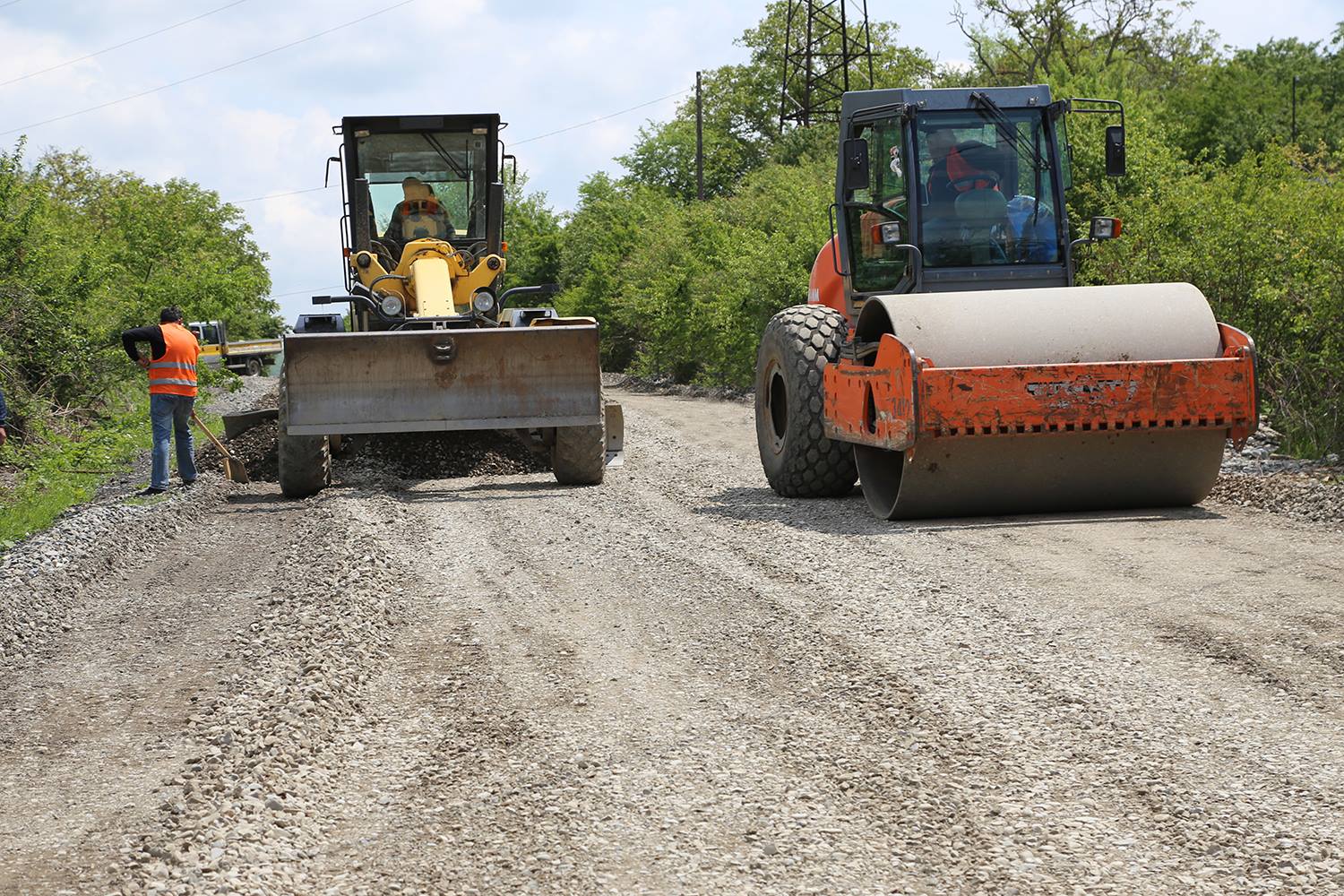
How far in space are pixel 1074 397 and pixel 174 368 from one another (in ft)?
27.6

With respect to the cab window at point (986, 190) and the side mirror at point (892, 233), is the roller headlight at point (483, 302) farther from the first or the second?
the cab window at point (986, 190)

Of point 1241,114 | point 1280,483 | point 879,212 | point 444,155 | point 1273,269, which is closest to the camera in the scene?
point 1280,483

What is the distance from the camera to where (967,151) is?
34.9 feet

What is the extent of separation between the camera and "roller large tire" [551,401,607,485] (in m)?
11.9

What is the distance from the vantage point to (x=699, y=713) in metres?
5.02

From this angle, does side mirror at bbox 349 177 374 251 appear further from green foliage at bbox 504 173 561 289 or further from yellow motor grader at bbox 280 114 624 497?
green foliage at bbox 504 173 561 289

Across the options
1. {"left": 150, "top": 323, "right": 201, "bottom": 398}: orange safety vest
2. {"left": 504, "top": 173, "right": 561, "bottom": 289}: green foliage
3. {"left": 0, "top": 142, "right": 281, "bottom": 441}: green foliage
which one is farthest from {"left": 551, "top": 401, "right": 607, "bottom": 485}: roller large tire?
{"left": 504, "top": 173, "right": 561, "bottom": 289}: green foliage

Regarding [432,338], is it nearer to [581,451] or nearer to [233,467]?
[581,451]

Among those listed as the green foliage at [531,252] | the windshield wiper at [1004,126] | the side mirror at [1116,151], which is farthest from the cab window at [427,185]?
the green foliage at [531,252]

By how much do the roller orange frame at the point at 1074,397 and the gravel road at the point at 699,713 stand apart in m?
0.64

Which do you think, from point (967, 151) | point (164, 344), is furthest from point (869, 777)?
point (164, 344)

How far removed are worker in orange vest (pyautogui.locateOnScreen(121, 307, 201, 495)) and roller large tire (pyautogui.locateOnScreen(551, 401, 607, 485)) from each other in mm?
3549

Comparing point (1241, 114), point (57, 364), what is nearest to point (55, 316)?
point (57, 364)

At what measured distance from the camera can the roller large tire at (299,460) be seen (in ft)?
37.9
